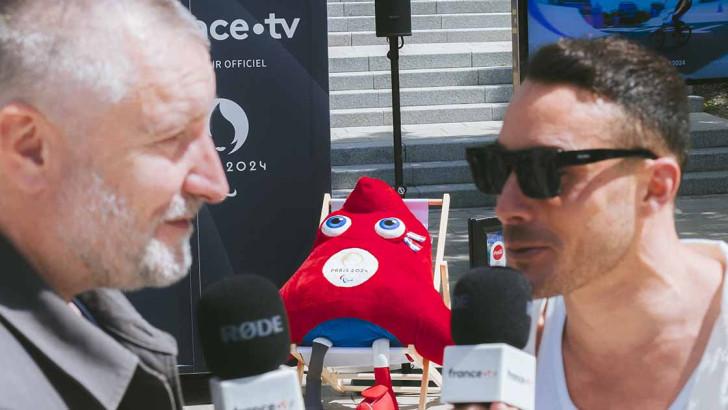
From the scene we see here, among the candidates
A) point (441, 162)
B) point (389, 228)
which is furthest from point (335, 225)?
point (441, 162)

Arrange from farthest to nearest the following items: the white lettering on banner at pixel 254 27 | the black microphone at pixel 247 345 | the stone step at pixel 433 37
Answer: the stone step at pixel 433 37
the white lettering on banner at pixel 254 27
the black microphone at pixel 247 345

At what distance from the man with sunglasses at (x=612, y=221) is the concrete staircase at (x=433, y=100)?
855 centimetres

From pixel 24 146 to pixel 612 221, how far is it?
1.13m

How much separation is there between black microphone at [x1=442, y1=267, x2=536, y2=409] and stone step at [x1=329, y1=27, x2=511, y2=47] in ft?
39.2

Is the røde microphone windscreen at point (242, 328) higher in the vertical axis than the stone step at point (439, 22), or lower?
higher

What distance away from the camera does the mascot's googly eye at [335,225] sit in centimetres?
561

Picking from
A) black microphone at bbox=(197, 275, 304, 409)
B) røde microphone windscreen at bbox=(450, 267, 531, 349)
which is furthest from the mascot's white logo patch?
black microphone at bbox=(197, 275, 304, 409)

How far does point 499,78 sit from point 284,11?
7524mm

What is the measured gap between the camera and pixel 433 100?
42.3 ft

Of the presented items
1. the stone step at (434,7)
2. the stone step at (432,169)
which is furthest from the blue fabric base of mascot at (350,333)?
the stone step at (434,7)

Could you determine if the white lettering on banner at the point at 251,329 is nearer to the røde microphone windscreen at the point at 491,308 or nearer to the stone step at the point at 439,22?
the røde microphone windscreen at the point at 491,308

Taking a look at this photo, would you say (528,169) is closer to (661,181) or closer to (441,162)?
(661,181)

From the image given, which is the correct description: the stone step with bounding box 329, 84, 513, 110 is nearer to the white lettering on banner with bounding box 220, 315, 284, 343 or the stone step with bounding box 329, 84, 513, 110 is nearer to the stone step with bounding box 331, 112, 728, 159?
the stone step with bounding box 331, 112, 728, 159

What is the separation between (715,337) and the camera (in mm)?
2189
